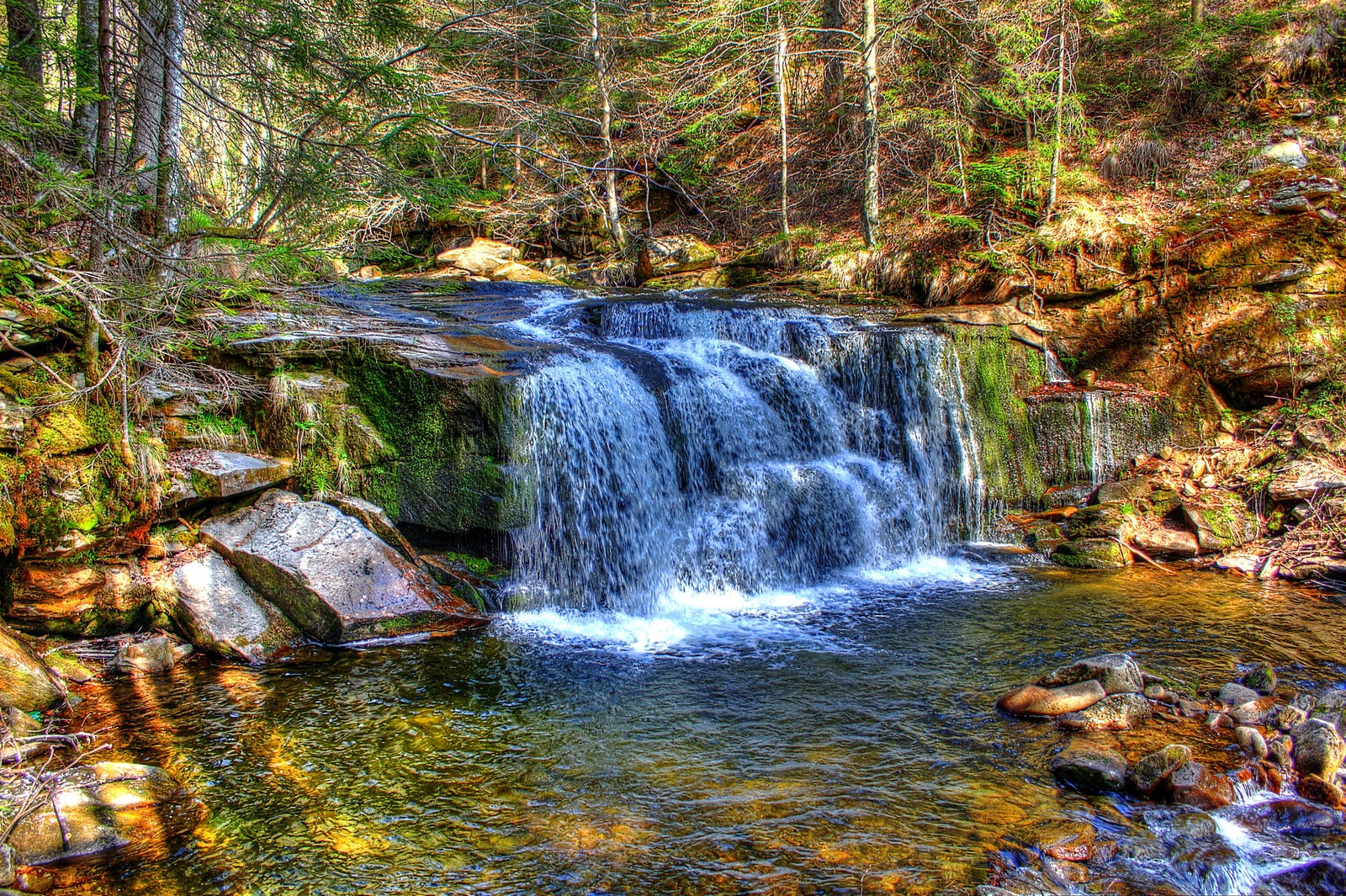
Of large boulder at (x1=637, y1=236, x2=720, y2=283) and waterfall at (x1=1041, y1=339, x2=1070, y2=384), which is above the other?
large boulder at (x1=637, y1=236, x2=720, y2=283)

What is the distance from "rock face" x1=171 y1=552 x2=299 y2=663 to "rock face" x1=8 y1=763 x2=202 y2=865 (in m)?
1.74

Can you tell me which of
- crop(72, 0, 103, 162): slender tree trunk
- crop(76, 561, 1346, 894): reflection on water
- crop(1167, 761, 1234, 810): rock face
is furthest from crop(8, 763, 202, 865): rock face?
crop(1167, 761, 1234, 810): rock face

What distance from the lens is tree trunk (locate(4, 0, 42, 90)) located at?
4652mm

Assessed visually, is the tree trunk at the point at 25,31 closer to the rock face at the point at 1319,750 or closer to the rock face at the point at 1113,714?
the rock face at the point at 1113,714

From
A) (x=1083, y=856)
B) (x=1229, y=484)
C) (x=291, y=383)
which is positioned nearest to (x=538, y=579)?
(x=291, y=383)

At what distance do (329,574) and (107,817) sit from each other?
2612mm

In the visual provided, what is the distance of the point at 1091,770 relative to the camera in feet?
12.5

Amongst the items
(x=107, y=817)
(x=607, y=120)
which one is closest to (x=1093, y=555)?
(x=107, y=817)

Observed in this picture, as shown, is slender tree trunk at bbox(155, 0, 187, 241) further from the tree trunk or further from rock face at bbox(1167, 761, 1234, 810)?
rock face at bbox(1167, 761, 1234, 810)

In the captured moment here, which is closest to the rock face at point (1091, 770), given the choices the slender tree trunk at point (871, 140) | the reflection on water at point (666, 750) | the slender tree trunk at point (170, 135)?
the reflection on water at point (666, 750)

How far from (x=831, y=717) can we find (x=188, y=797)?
3.39 metres

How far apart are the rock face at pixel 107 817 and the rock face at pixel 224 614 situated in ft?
5.70

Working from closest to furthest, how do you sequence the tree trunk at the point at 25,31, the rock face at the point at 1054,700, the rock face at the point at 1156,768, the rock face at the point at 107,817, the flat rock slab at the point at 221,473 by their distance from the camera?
the rock face at the point at 107,817
the rock face at the point at 1156,768
the rock face at the point at 1054,700
the tree trunk at the point at 25,31
the flat rock slab at the point at 221,473

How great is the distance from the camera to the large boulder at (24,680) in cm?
427
